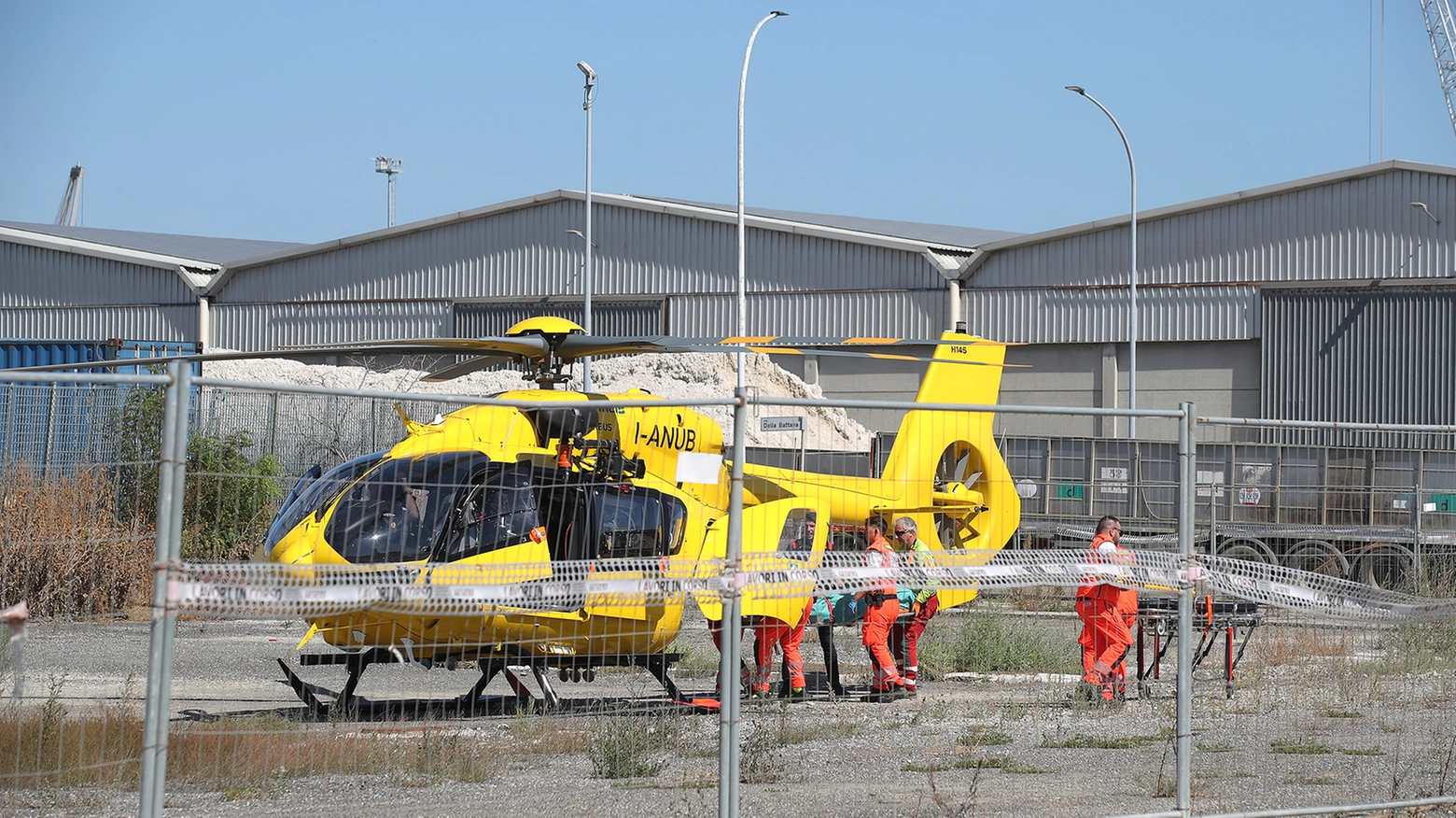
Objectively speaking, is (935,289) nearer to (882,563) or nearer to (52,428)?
(882,563)

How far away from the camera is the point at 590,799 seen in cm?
695

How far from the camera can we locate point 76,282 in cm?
4203

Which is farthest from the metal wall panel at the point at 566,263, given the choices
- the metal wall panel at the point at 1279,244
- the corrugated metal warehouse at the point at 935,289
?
the metal wall panel at the point at 1279,244

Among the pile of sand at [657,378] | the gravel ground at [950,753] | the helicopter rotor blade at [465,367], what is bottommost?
the gravel ground at [950,753]

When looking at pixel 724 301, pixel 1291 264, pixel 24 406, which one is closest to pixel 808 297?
pixel 724 301

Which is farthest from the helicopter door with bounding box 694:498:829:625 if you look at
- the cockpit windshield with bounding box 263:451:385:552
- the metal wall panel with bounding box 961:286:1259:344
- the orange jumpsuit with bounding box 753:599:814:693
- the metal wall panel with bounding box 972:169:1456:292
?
the metal wall panel with bounding box 972:169:1456:292

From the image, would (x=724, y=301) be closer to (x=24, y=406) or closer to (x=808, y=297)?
(x=808, y=297)

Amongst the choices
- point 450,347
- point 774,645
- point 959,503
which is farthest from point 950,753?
point 450,347

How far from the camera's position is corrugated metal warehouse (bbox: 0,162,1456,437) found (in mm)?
31656

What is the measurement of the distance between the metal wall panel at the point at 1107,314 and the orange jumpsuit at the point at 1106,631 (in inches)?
974

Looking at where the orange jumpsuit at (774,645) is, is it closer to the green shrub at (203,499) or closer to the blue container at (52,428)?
the green shrub at (203,499)

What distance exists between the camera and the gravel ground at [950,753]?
696cm

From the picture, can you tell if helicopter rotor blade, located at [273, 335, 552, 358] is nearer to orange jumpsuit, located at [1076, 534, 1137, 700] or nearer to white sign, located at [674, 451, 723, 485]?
white sign, located at [674, 451, 723, 485]

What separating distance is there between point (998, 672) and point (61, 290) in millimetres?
38156
